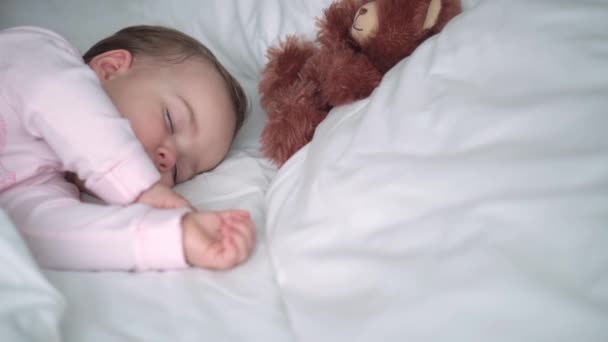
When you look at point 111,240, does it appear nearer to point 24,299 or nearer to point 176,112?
point 24,299

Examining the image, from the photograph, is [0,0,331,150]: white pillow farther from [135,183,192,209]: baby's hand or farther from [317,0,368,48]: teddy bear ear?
[135,183,192,209]: baby's hand

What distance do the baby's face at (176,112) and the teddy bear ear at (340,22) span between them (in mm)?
234

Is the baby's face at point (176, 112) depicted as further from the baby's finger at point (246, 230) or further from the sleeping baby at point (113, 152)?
the baby's finger at point (246, 230)

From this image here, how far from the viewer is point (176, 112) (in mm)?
945

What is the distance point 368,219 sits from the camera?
0.65 metres

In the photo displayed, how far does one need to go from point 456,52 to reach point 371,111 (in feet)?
0.48

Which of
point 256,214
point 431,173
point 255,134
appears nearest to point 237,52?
point 255,134

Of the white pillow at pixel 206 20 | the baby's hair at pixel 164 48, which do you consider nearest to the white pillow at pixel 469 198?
the baby's hair at pixel 164 48

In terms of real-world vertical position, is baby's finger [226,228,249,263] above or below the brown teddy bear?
below

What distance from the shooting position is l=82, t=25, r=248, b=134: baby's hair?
1.05 m

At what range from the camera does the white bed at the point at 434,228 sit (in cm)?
49

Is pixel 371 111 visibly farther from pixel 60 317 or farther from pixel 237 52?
pixel 237 52

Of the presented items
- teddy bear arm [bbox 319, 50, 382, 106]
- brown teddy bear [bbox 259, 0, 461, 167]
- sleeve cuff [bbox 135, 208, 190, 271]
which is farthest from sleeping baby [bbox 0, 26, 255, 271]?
teddy bear arm [bbox 319, 50, 382, 106]

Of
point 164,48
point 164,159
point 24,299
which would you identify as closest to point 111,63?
point 164,48
